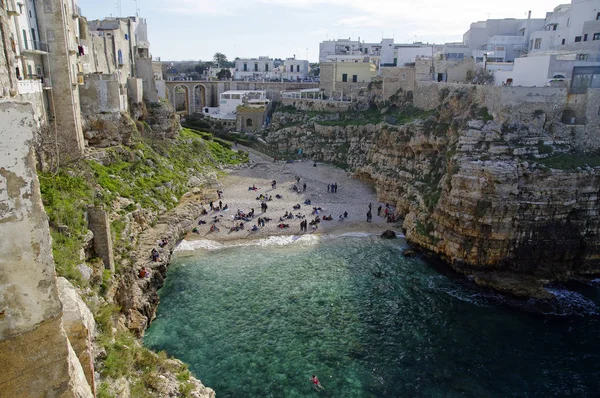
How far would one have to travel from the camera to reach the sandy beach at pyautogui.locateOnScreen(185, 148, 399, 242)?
28.9 meters

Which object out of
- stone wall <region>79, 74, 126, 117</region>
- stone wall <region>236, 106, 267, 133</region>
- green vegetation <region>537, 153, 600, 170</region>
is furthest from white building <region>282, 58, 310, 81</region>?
green vegetation <region>537, 153, 600, 170</region>

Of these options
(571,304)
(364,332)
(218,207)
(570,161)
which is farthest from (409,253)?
(218,207)

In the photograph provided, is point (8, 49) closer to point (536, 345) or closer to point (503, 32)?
point (536, 345)

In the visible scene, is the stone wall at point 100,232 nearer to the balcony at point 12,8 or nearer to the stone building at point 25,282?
the balcony at point 12,8

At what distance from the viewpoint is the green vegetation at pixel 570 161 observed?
2334cm

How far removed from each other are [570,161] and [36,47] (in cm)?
2905

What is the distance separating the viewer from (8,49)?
17703mm

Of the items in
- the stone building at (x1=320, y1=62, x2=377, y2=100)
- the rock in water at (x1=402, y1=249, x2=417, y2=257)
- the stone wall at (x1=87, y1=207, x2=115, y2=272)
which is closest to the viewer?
the stone wall at (x1=87, y1=207, x2=115, y2=272)

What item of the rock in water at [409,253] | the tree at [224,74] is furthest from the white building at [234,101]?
the rock in water at [409,253]

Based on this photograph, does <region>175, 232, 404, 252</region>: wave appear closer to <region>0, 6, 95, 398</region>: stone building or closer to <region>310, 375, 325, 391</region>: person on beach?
<region>310, 375, 325, 391</region>: person on beach

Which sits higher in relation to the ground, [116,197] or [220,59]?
[220,59]

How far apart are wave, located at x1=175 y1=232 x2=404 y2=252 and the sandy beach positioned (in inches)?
19.4

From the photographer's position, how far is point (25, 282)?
627 centimetres

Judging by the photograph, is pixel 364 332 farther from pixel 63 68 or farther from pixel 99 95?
pixel 99 95
